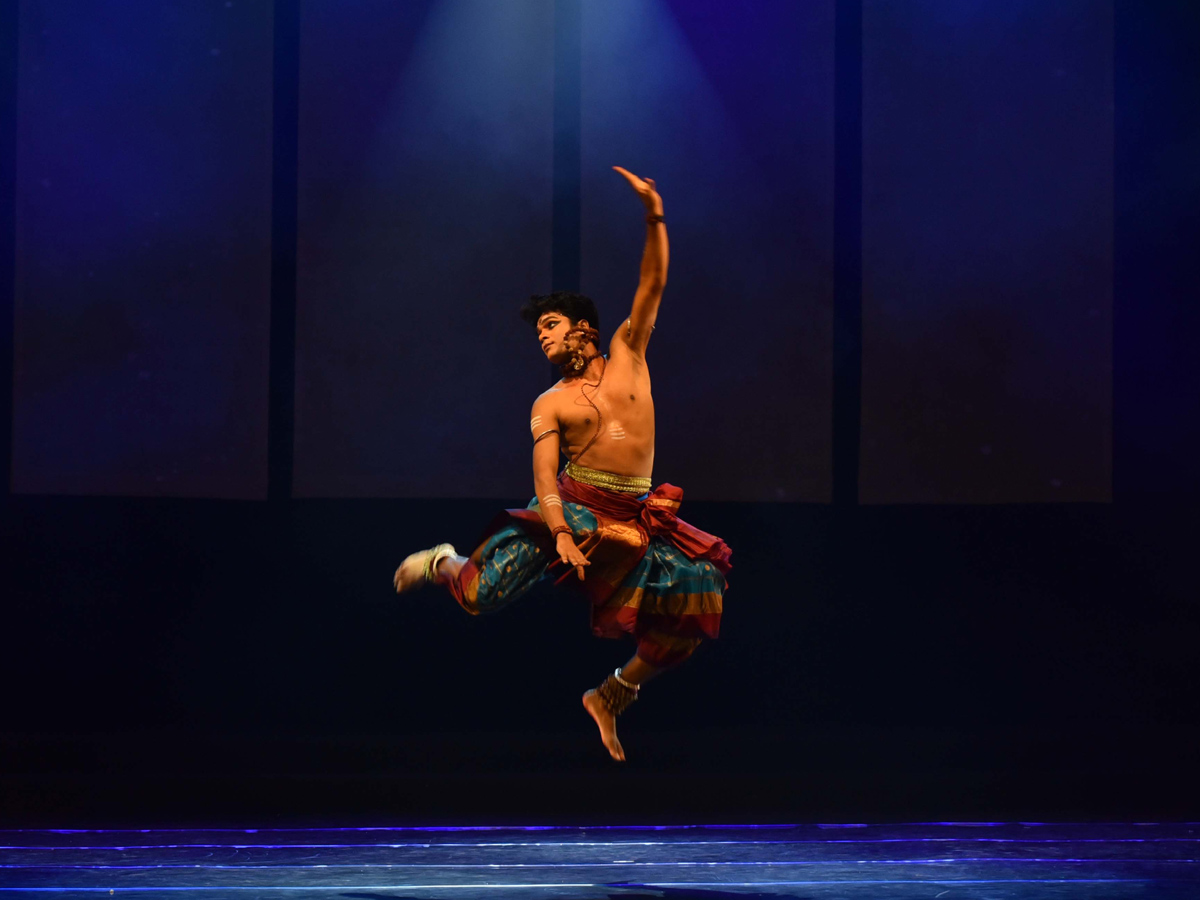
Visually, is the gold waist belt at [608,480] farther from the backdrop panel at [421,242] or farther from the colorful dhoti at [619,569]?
the backdrop panel at [421,242]

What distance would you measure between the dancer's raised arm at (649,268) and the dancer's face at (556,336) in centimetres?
16

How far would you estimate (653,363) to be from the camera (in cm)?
503

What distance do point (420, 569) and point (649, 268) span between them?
103 cm

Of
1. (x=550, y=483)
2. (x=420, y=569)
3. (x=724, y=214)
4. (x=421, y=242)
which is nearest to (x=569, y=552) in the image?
(x=550, y=483)

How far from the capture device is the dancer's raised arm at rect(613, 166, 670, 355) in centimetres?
354

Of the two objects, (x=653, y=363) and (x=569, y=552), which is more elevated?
(x=653, y=363)

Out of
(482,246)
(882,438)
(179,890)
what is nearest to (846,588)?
(882,438)

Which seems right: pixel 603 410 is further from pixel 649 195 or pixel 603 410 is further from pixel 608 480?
pixel 649 195

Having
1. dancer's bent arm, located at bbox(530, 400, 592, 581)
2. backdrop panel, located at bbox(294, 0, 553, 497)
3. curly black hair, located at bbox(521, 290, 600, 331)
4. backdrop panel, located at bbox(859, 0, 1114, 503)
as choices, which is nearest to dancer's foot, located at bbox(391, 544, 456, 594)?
dancer's bent arm, located at bbox(530, 400, 592, 581)

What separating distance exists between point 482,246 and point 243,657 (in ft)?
5.78

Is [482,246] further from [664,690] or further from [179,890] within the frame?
[179,890]

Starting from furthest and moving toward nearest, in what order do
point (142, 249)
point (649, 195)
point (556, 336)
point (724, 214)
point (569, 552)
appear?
point (724, 214), point (142, 249), point (556, 336), point (649, 195), point (569, 552)

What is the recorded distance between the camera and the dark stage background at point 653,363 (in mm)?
4902

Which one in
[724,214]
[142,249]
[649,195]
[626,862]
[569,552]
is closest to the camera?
[569,552]
